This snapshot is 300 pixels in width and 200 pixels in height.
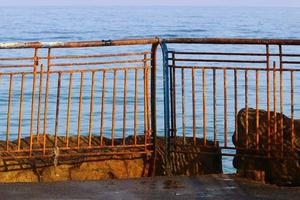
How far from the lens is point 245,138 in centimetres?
862

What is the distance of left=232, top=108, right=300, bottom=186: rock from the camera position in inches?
333

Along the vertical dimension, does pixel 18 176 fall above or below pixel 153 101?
below

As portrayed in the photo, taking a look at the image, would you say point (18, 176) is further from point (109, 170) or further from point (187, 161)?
point (187, 161)

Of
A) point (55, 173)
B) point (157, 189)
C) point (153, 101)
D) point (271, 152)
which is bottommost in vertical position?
point (157, 189)

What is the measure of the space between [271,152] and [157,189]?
1.42 meters

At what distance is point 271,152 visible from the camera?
8.48 m

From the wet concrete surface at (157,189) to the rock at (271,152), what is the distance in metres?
0.37

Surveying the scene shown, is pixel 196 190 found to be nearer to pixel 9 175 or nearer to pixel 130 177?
pixel 130 177

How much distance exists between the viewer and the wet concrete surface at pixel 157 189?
25.0 ft

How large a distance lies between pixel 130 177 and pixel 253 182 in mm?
1475

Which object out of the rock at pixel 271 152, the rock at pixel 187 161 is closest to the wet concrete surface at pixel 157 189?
the rock at pixel 271 152

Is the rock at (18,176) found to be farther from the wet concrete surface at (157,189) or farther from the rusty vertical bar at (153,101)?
the rusty vertical bar at (153,101)

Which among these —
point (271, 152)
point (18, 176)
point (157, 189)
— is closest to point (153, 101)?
A: point (157, 189)

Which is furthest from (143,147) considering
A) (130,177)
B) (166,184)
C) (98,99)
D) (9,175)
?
(98,99)
